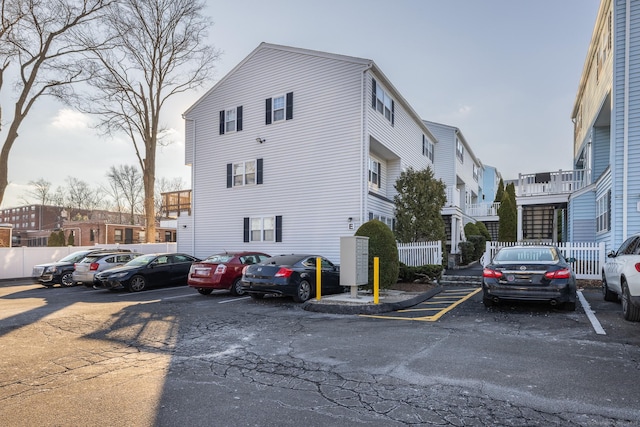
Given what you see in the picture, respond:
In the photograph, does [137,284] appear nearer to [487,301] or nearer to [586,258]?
[487,301]

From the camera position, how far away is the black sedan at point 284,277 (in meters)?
10.7

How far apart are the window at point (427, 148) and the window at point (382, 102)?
19.7 feet

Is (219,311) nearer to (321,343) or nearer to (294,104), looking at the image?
(321,343)

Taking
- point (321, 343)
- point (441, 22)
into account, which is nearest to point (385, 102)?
point (441, 22)

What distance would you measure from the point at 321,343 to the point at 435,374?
2.11 meters

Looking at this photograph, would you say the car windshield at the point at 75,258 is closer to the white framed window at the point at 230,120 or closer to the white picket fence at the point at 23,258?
the white picket fence at the point at 23,258

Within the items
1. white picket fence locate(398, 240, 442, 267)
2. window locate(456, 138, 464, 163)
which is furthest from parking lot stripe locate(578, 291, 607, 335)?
window locate(456, 138, 464, 163)

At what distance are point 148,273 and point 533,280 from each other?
39.9 ft

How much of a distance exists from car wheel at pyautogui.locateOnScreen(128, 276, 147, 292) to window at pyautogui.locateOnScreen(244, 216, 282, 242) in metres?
6.09

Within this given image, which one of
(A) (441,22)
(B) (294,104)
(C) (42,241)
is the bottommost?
(C) (42,241)

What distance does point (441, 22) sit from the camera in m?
16.4

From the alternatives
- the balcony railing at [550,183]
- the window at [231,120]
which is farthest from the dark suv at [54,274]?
the balcony railing at [550,183]

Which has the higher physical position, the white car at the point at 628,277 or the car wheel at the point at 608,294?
the white car at the point at 628,277

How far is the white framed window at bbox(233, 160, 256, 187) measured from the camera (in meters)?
19.8
